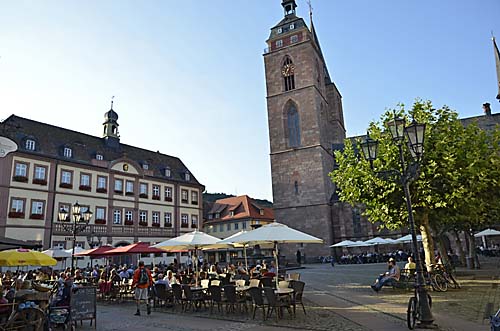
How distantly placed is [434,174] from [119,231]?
30.9m

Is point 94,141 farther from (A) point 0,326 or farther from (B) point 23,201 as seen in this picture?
(A) point 0,326

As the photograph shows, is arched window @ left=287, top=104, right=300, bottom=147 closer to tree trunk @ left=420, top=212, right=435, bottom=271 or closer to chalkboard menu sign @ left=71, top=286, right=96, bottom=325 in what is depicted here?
tree trunk @ left=420, top=212, right=435, bottom=271

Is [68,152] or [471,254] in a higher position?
[68,152]

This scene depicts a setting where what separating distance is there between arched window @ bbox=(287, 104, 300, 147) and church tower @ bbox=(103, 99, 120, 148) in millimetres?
20753

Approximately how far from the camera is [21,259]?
13.4 meters

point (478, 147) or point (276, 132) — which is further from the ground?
point (276, 132)

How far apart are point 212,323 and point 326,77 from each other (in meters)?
54.6

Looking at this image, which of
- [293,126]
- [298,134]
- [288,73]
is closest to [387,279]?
[298,134]

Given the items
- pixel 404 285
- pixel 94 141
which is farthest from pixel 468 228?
pixel 94 141

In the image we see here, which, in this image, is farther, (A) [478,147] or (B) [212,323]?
(A) [478,147]

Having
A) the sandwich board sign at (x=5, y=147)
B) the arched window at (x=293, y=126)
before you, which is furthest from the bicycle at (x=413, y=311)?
the arched window at (x=293, y=126)

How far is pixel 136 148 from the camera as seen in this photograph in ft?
153

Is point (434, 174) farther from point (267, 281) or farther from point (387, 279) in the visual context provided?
point (267, 281)

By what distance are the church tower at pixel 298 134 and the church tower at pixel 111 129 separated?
18.7 m
